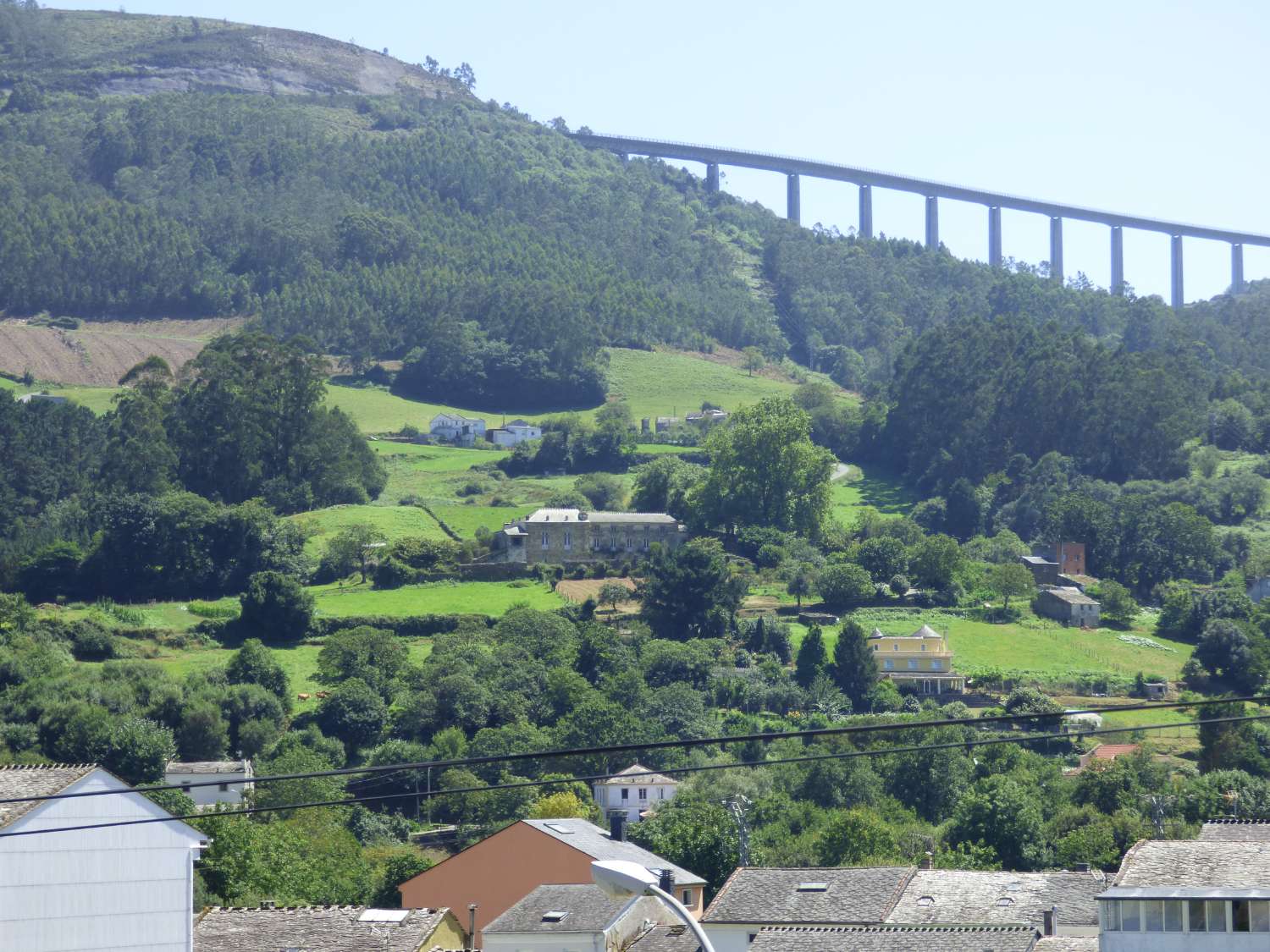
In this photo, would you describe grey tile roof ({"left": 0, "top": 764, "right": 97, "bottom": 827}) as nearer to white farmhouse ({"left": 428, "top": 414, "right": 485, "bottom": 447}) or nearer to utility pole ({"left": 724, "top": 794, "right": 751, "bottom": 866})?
utility pole ({"left": 724, "top": 794, "right": 751, "bottom": 866})

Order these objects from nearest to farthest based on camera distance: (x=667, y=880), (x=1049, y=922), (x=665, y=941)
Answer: (x=665, y=941)
(x=1049, y=922)
(x=667, y=880)

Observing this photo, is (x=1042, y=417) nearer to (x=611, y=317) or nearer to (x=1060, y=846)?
(x=611, y=317)

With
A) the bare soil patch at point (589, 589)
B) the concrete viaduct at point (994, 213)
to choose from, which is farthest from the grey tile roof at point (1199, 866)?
the concrete viaduct at point (994, 213)

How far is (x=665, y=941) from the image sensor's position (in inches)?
1314

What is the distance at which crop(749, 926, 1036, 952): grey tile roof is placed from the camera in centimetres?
3084

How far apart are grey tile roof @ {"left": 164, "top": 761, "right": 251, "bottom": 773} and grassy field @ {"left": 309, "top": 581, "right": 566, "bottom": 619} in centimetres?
1604

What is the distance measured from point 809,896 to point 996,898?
3.33 meters

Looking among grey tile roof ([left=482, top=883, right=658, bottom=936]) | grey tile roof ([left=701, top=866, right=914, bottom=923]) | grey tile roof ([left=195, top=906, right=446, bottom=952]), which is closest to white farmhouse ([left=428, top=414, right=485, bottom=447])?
grey tile roof ([left=701, top=866, right=914, bottom=923])

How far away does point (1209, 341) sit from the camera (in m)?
144

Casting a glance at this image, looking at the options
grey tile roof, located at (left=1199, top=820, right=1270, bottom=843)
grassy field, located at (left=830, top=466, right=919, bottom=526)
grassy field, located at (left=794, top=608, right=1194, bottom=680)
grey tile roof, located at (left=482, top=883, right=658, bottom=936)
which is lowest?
grassy field, located at (left=794, top=608, right=1194, bottom=680)

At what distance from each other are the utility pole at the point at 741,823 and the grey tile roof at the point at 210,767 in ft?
44.5

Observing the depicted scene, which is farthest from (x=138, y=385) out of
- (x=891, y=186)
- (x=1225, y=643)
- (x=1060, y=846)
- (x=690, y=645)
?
(x=891, y=186)

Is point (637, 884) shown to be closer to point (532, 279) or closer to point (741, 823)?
point (741, 823)

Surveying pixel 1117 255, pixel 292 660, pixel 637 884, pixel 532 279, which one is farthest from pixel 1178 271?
pixel 637 884
